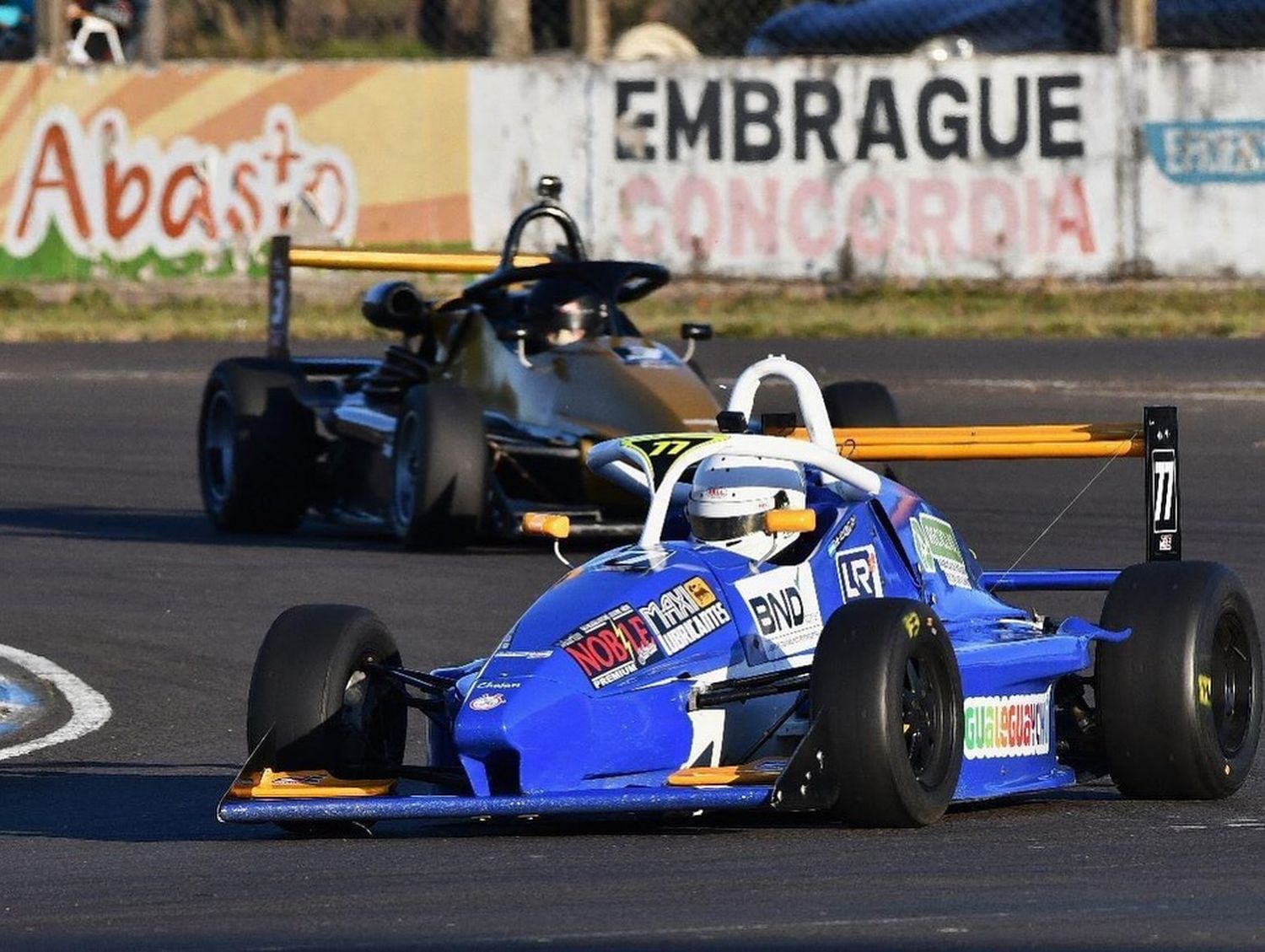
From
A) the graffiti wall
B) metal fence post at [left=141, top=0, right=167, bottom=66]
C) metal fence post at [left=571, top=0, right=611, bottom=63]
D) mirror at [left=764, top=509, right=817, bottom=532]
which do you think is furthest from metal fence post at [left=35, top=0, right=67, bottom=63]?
mirror at [left=764, top=509, right=817, bottom=532]

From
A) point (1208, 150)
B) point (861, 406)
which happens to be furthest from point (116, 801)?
point (1208, 150)

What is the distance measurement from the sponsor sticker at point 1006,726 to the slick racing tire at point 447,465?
19.9ft

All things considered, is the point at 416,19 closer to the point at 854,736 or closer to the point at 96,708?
the point at 96,708

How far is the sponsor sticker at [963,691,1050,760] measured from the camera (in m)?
7.59

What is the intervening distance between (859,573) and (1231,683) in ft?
3.58

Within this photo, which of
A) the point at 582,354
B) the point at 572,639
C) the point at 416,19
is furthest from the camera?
the point at 416,19

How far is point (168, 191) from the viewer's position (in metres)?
23.9

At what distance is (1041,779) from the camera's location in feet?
26.0

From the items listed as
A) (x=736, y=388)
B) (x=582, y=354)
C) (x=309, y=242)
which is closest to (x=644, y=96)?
(x=309, y=242)


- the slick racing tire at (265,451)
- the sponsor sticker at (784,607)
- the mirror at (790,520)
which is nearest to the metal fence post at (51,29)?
the slick racing tire at (265,451)

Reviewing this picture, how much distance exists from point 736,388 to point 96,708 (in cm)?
294

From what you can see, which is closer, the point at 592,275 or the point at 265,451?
the point at 592,275

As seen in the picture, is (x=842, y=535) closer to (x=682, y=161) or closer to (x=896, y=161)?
(x=896, y=161)

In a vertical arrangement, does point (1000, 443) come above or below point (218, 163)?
below
